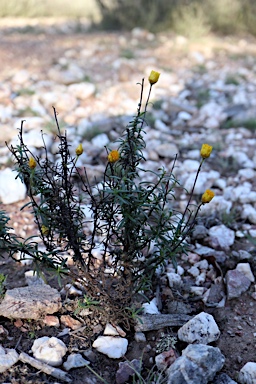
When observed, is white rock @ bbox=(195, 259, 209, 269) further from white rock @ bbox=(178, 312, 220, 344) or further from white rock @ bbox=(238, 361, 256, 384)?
white rock @ bbox=(238, 361, 256, 384)

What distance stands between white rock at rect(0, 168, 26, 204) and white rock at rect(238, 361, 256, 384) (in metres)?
1.78

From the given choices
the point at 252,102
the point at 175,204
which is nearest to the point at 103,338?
the point at 175,204

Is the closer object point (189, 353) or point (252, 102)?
point (189, 353)

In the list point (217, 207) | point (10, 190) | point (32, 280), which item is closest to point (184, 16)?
point (217, 207)

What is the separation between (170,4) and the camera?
7742mm

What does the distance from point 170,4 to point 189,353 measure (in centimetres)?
693

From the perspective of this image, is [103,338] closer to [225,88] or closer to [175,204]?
[175,204]

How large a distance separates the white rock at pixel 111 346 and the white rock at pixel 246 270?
2.61 feet

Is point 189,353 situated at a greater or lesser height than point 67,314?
lesser

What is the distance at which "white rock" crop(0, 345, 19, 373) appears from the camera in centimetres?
183

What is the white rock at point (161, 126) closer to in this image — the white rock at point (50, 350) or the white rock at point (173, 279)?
the white rock at point (173, 279)

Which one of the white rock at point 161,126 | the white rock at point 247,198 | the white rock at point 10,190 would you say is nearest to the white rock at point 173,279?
the white rock at point 247,198

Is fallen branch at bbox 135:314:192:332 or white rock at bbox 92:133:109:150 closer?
fallen branch at bbox 135:314:192:332

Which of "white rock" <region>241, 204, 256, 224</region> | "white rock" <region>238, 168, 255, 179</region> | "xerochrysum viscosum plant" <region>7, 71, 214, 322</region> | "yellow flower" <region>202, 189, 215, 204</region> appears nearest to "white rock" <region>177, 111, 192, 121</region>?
"white rock" <region>238, 168, 255, 179</region>
